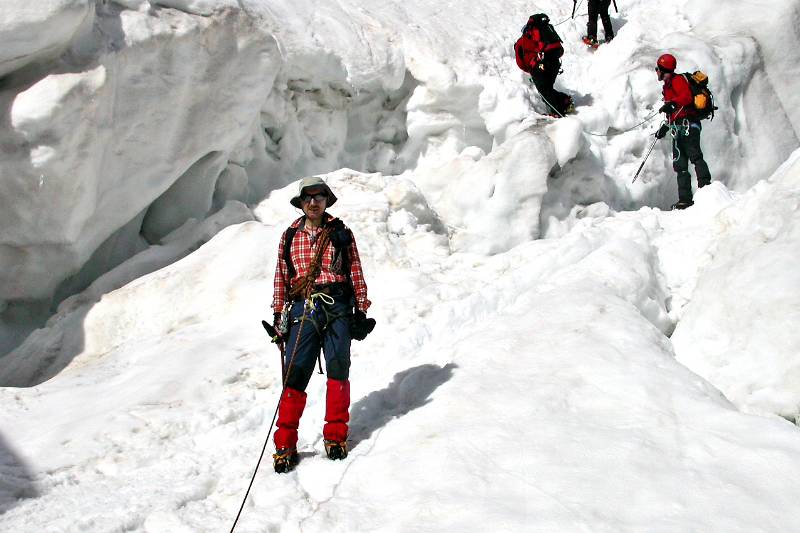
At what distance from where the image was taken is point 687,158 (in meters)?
9.34

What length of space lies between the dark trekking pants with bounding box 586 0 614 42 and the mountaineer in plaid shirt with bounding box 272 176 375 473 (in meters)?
9.06

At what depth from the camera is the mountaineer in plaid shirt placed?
4184mm

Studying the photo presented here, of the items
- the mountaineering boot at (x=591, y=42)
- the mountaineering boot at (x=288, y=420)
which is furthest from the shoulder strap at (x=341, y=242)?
the mountaineering boot at (x=591, y=42)

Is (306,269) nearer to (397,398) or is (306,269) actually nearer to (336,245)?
(336,245)

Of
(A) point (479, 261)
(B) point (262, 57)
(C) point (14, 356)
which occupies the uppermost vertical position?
(B) point (262, 57)

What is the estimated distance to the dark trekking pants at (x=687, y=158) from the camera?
9164 mm

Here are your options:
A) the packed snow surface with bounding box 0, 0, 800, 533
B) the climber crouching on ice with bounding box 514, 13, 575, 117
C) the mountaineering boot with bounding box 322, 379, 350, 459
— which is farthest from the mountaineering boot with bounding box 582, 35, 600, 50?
the mountaineering boot with bounding box 322, 379, 350, 459

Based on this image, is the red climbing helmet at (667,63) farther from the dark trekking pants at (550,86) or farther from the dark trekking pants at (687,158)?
the dark trekking pants at (550,86)

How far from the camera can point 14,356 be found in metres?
6.68

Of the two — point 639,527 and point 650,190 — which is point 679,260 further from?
point 639,527

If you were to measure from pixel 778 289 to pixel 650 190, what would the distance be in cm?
460

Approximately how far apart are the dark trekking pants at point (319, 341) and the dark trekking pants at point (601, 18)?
30.9ft

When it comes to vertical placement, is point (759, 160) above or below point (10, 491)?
above

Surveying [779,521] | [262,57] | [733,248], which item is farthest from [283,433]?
[262,57]
